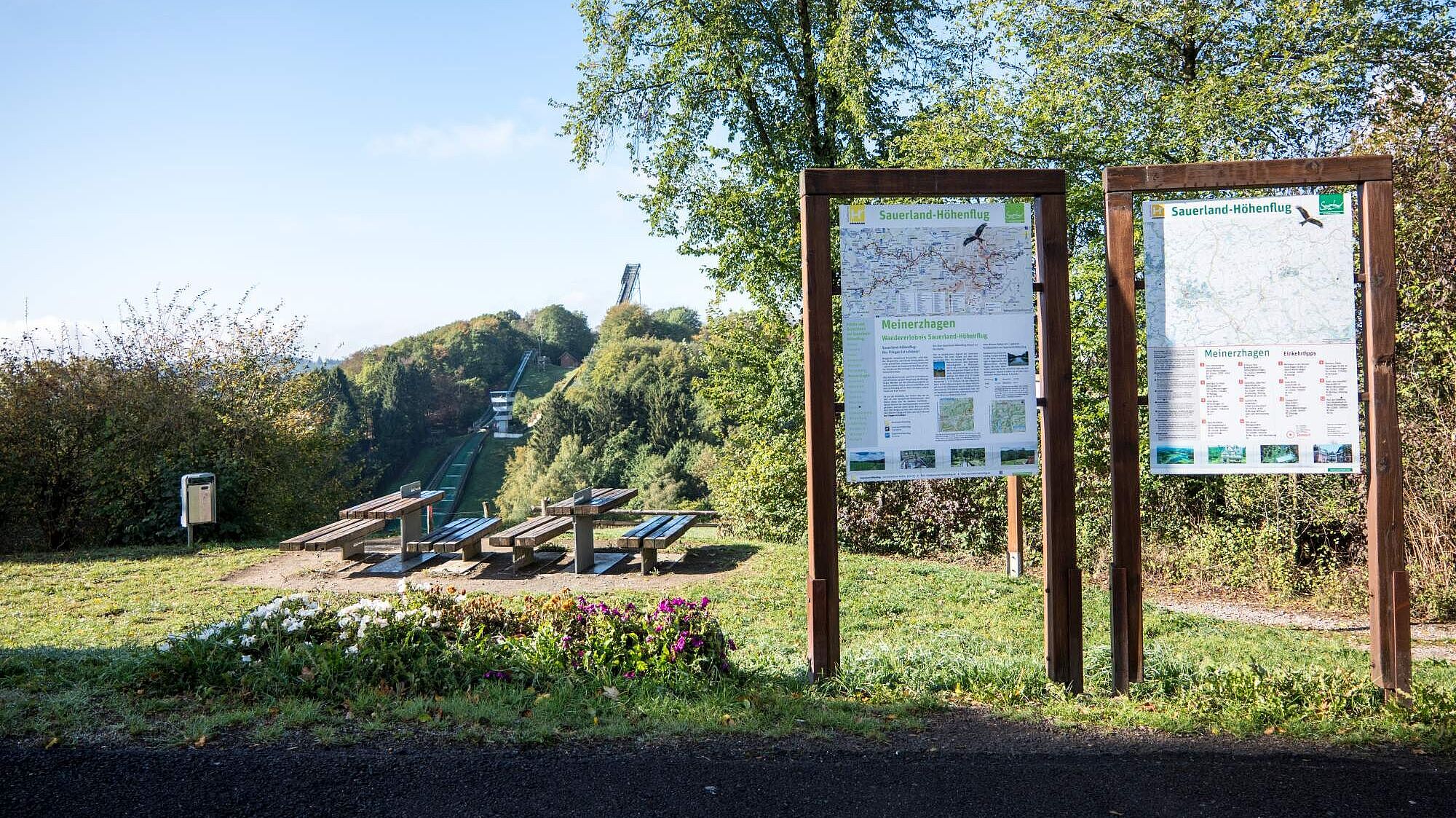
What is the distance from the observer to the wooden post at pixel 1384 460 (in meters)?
4.19

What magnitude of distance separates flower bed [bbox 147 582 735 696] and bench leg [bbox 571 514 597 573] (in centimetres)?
391

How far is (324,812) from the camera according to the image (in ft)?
9.59

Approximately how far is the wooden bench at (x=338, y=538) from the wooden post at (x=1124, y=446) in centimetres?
624

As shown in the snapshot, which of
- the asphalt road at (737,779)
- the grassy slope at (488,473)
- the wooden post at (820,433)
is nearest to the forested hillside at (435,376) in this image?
the grassy slope at (488,473)

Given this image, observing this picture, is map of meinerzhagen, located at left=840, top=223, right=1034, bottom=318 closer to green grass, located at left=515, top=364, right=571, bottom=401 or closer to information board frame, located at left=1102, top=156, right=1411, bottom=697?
information board frame, located at left=1102, top=156, right=1411, bottom=697

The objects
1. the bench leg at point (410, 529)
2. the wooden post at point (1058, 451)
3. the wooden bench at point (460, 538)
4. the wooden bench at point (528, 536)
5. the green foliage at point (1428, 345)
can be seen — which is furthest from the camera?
the bench leg at point (410, 529)

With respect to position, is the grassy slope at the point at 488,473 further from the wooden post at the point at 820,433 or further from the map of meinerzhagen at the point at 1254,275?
the map of meinerzhagen at the point at 1254,275

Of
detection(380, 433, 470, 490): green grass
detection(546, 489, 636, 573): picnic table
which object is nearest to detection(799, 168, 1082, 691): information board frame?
detection(546, 489, 636, 573): picnic table

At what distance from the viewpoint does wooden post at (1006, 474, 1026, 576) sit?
7.32 m

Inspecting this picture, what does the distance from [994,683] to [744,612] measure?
8.97 feet

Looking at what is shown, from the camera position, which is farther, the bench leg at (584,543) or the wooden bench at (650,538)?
the bench leg at (584,543)

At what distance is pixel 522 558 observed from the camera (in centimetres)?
879

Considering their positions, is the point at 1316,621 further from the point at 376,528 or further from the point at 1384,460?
the point at 376,528

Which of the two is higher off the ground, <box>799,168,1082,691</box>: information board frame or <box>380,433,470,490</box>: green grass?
<box>799,168,1082,691</box>: information board frame
